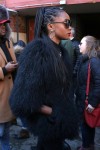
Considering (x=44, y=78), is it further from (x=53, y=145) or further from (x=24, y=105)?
(x=53, y=145)

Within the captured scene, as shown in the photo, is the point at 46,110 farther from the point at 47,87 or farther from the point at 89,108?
the point at 89,108

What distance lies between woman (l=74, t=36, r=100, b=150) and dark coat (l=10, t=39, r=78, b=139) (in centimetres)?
122

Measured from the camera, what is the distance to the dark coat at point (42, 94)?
219 cm

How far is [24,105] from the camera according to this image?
219cm

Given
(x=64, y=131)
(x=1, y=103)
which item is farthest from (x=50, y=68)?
(x=1, y=103)

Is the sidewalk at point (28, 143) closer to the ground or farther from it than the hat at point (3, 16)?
closer to the ground

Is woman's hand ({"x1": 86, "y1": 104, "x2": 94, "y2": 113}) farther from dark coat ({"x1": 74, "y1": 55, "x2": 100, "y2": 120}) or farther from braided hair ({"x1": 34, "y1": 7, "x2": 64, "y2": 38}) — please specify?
braided hair ({"x1": 34, "y1": 7, "x2": 64, "y2": 38})

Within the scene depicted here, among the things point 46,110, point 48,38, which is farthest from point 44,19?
point 46,110

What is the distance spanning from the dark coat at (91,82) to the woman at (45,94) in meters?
1.16

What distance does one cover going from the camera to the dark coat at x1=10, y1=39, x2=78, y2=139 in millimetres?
2188

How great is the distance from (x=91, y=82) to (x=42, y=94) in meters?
1.46

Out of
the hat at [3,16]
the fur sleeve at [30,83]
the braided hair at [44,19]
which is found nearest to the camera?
the fur sleeve at [30,83]

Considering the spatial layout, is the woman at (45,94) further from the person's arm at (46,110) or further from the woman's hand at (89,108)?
the woman's hand at (89,108)

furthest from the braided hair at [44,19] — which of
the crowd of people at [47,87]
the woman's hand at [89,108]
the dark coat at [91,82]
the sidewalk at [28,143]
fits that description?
the sidewalk at [28,143]
